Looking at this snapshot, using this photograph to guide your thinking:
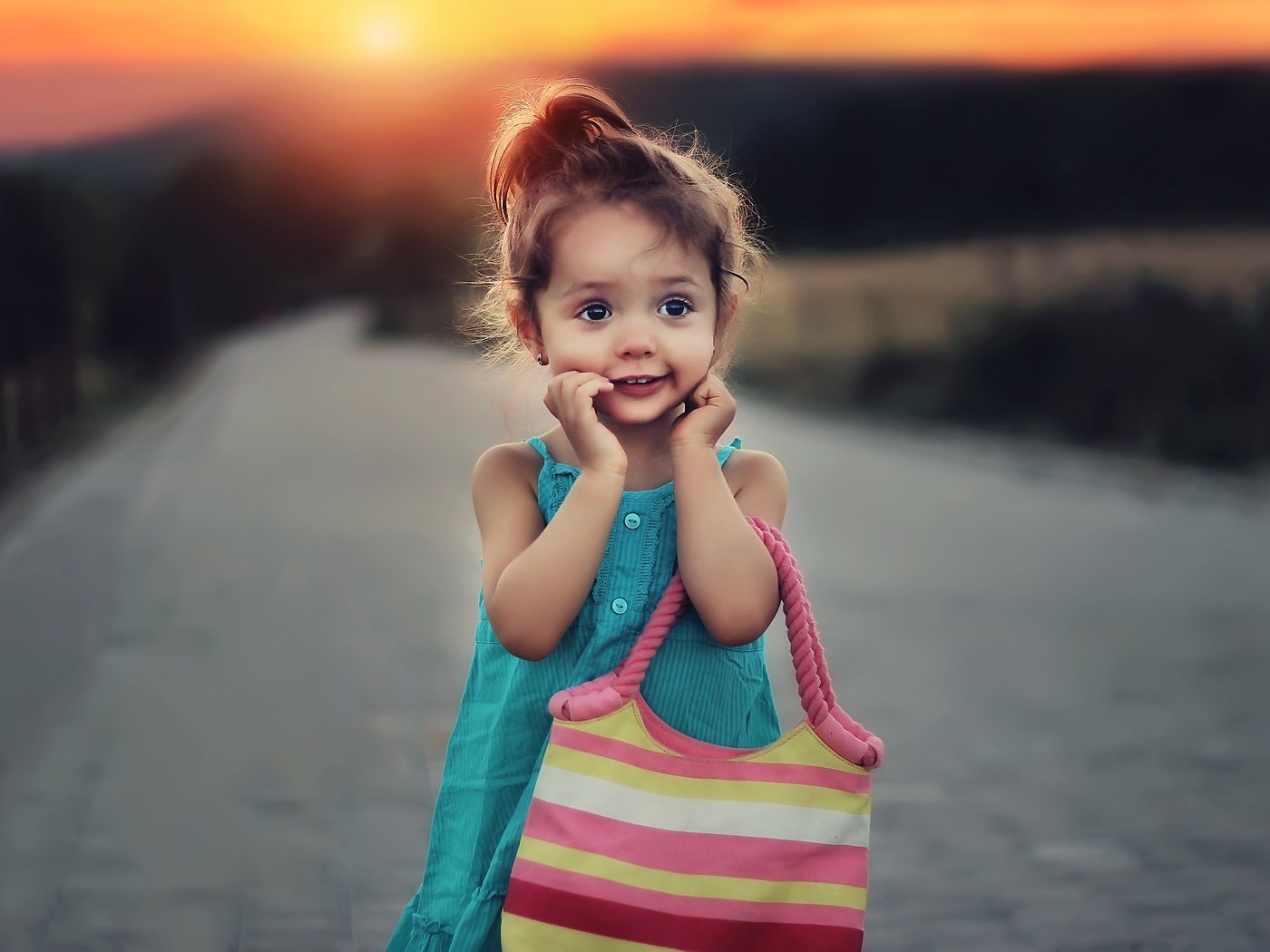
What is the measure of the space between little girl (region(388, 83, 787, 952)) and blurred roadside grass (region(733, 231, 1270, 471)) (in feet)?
40.2

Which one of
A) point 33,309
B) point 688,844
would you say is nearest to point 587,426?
point 688,844

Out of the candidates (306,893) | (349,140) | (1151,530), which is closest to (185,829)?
(306,893)

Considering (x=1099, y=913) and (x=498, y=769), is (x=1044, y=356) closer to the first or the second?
(x=1099, y=913)

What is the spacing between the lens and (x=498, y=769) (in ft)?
7.06

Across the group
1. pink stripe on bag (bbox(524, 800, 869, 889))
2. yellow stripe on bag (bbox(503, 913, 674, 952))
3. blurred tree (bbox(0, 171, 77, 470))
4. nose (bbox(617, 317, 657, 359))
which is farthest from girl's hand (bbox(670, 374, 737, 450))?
blurred tree (bbox(0, 171, 77, 470))

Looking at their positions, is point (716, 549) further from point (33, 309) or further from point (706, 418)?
point (33, 309)

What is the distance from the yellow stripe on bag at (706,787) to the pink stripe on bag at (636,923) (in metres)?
0.14

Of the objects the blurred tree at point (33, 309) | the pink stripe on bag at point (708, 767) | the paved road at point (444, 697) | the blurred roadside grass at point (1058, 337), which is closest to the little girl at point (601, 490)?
the pink stripe on bag at point (708, 767)

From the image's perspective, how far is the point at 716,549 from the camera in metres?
2.01

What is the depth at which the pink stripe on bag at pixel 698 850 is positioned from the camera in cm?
186

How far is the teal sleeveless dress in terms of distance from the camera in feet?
6.86

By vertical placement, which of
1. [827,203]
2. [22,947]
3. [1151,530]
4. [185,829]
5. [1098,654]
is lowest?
[22,947]

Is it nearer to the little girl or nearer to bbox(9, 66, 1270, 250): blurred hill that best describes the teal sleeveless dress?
the little girl

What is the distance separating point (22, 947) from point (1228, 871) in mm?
3028
